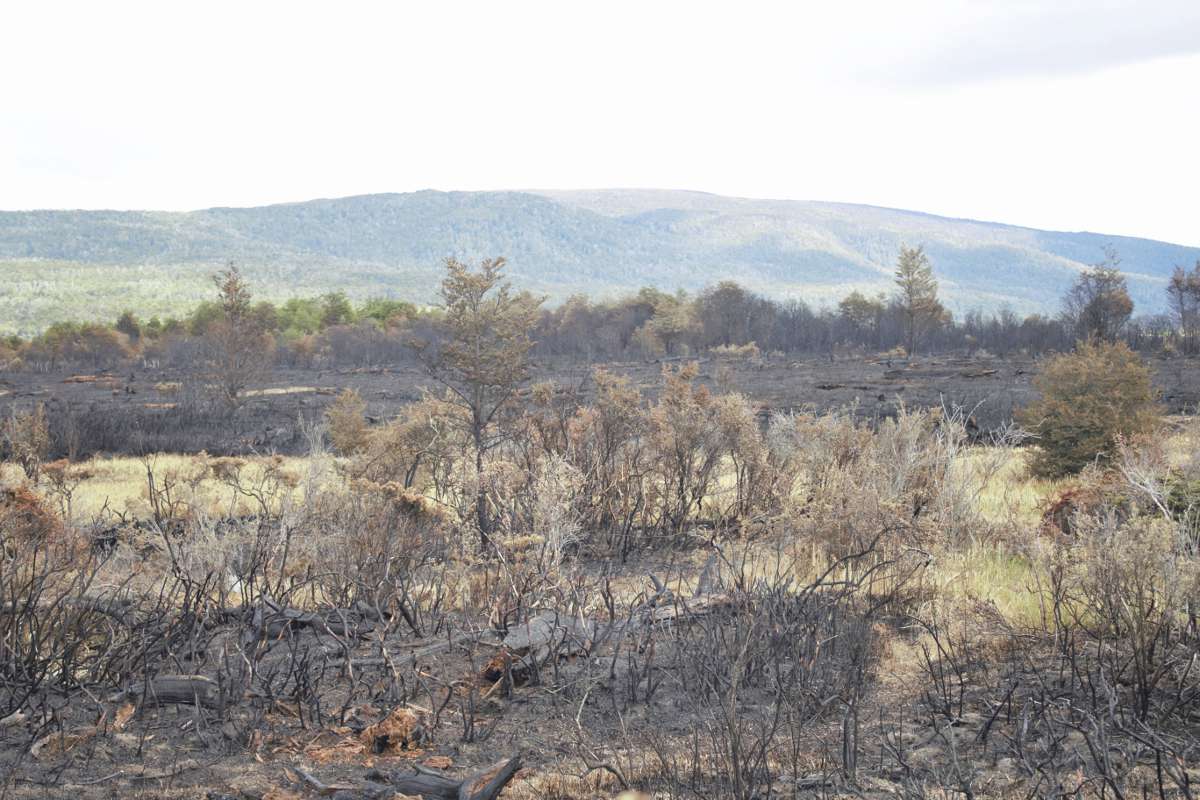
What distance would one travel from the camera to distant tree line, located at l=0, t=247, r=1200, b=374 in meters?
51.4

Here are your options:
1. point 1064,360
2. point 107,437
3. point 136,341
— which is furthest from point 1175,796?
point 136,341

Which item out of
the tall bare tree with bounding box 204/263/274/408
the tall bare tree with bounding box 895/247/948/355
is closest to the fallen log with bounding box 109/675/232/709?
the tall bare tree with bounding box 204/263/274/408

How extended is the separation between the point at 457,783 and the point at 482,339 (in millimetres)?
7361

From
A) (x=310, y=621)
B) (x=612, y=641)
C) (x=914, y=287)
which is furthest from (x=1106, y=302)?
(x=310, y=621)

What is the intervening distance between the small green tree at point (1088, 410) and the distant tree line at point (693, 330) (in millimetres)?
33558

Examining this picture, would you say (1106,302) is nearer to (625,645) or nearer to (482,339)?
(482,339)

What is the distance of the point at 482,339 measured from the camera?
35.2 feet

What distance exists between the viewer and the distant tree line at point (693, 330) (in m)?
51.4

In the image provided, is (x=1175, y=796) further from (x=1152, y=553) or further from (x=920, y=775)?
(x=1152, y=553)

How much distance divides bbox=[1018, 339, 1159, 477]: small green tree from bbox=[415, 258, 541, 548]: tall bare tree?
7332 millimetres

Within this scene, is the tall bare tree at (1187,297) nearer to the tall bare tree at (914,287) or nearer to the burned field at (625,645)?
the tall bare tree at (914,287)

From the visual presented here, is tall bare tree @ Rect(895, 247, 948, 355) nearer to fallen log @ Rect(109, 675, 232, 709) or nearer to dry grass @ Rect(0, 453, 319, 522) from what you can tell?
dry grass @ Rect(0, 453, 319, 522)

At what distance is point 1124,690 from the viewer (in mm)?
4852

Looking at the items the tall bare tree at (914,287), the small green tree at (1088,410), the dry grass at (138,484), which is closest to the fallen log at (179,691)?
the dry grass at (138,484)
